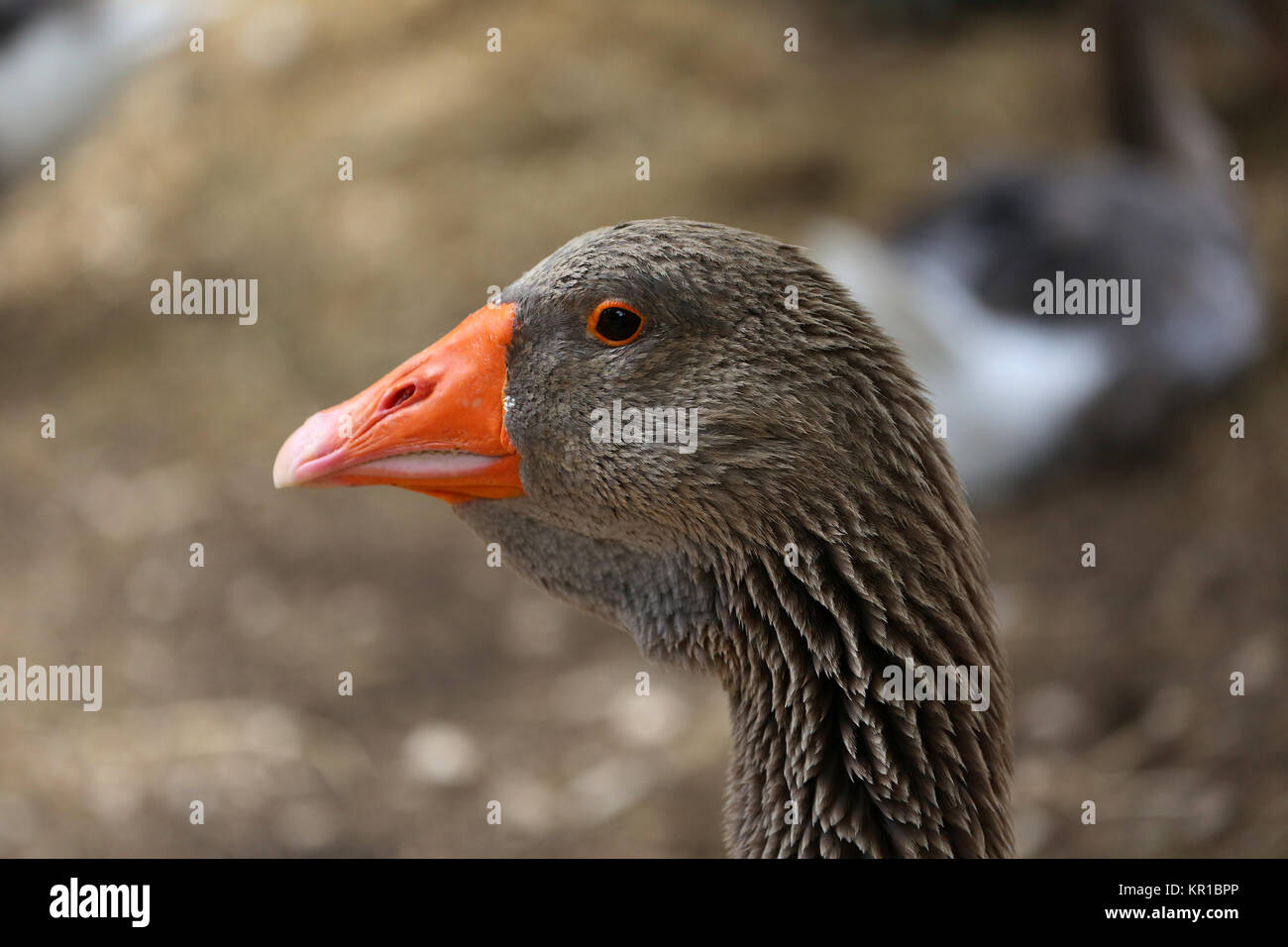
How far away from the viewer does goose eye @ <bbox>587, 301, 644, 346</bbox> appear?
2.64 m

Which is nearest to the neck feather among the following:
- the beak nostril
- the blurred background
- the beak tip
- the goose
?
the goose

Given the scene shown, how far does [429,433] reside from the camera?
8.92 ft

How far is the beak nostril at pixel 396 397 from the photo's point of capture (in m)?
2.76

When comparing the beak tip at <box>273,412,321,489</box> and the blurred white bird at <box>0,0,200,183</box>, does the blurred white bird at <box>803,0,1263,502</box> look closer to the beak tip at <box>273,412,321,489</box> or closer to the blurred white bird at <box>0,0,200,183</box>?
the beak tip at <box>273,412,321,489</box>

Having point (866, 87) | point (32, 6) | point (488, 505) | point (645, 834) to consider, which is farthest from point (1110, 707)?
point (32, 6)

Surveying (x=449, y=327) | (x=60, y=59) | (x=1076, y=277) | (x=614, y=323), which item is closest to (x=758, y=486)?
(x=614, y=323)

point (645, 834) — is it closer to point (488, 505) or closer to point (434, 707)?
point (434, 707)

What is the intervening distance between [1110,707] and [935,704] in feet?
11.1

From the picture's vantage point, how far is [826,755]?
2705mm

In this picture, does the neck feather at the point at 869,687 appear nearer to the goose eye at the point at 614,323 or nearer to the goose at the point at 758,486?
the goose at the point at 758,486

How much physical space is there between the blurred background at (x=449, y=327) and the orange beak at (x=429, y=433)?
2786 millimetres

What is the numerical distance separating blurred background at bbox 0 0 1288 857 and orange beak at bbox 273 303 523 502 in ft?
9.14

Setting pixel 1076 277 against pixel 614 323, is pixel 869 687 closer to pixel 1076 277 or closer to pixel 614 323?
pixel 614 323

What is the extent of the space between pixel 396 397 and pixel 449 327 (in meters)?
5.25
